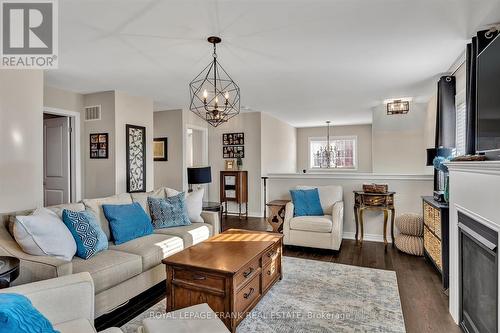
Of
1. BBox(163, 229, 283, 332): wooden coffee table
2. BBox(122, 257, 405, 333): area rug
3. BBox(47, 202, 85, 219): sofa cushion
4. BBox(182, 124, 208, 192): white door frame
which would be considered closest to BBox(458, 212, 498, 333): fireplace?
BBox(122, 257, 405, 333): area rug

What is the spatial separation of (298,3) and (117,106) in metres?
3.58

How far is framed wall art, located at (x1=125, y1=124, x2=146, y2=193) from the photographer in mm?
4867

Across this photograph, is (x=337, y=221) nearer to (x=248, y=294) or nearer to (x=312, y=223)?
(x=312, y=223)

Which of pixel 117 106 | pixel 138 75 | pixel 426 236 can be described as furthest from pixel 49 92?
pixel 426 236

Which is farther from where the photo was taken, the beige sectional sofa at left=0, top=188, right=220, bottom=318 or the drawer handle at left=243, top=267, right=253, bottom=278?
the drawer handle at left=243, top=267, right=253, bottom=278

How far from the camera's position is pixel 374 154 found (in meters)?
6.26

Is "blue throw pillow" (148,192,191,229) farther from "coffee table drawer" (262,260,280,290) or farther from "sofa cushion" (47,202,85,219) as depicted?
"coffee table drawer" (262,260,280,290)

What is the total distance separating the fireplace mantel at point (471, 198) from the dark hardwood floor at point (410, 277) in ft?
0.55

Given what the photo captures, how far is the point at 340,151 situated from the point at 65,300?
9098mm

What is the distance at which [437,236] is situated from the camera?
3096 mm

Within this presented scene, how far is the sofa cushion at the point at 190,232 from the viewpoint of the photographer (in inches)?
127

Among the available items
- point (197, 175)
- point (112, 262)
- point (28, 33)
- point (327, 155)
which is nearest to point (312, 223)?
point (197, 175)

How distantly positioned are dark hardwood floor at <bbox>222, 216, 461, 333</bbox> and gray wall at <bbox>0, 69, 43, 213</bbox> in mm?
3277

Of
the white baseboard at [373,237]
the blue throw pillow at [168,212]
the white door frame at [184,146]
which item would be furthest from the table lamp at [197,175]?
the white baseboard at [373,237]
